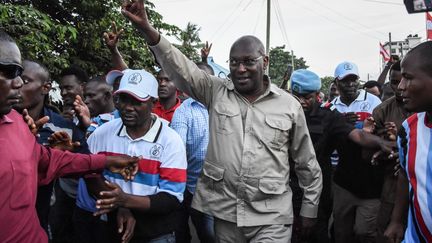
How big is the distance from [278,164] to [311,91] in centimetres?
135

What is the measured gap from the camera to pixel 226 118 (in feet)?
10.8

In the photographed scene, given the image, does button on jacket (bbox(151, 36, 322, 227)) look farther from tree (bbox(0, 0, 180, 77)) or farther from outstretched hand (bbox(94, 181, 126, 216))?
tree (bbox(0, 0, 180, 77))

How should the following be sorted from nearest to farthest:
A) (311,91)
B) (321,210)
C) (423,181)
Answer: (423,181) < (311,91) < (321,210)

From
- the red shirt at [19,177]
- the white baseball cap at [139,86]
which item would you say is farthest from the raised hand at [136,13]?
the red shirt at [19,177]

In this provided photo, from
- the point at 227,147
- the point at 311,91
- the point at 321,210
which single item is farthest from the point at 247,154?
the point at 321,210

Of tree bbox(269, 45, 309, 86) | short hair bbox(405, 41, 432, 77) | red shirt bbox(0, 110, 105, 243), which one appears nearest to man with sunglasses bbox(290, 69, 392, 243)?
short hair bbox(405, 41, 432, 77)

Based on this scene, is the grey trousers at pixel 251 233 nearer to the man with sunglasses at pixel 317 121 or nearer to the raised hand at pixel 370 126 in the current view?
the man with sunglasses at pixel 317 121

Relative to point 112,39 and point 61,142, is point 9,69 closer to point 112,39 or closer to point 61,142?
point 61,142

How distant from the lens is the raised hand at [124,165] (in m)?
2.72

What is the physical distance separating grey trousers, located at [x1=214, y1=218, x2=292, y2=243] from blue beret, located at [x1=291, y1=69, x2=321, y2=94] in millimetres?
1545

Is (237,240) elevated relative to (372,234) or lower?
elevated

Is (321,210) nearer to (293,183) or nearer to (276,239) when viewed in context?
(293,183)

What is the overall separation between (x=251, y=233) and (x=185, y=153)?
76 centimetres

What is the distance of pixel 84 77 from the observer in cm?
486
